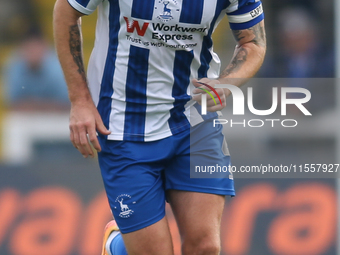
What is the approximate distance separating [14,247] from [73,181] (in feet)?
2.33

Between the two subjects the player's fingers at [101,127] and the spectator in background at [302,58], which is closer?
the player's fingers at [101,127]

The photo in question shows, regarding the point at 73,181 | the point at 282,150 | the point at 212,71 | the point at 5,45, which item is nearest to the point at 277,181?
the point at 282,150

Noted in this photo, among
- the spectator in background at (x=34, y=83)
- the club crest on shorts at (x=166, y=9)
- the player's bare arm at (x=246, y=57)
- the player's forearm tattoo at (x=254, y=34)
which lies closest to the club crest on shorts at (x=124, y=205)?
the player's bare arm at (x=246, y=57)

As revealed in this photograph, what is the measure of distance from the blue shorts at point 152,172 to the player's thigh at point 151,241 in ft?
0.09

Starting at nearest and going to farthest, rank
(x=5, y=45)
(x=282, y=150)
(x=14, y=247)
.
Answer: (x=14, y=247) < (x=282, y=150) < (x=5, y=45)

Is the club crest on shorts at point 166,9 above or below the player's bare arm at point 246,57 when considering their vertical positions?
above

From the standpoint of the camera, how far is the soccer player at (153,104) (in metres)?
2.43

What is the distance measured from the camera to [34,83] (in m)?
5.15

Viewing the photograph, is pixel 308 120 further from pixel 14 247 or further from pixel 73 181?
pixel 14 247

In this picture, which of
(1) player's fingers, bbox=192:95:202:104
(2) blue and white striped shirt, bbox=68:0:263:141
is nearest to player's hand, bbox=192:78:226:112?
(1) player's fingers, bbox=192:95:202:104

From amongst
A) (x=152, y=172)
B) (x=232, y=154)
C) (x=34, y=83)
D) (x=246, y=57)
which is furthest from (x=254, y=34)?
(x=34, y=83)

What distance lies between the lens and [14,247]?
4410 millimetres

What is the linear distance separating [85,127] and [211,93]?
58 centimetres

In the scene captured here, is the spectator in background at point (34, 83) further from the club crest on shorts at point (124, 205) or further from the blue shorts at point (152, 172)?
the club crest on shorts at point (124, 205)
